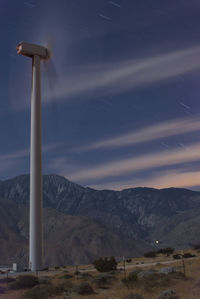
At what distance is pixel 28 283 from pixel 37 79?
→ 39.2m

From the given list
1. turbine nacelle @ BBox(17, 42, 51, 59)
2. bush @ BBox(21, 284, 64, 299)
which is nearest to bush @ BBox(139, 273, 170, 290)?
bush @ BBox(21, 284, 64, 299)

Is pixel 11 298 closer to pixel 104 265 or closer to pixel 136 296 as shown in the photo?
pixel 136 296

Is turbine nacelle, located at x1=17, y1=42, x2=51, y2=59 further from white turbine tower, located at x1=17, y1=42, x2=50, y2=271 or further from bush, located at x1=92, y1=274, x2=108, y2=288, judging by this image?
bush, located at x1=92, y1=274, x2=108, y2=288

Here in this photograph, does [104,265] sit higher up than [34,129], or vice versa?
[34,129]

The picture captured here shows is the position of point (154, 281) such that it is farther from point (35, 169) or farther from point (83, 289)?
point (35, 169)

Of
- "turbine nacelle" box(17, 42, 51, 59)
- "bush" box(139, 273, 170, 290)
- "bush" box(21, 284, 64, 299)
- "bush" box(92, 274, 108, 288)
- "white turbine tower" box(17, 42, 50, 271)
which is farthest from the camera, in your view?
"turbine nacelle" box(17, 42, 51, 59)

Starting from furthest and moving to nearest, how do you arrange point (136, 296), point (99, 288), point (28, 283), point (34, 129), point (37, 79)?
point (37, 79), point (34, 129), point (28, 283), point (99, 288), point (136, 296)

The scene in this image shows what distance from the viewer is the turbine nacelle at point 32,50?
64375 millimetres

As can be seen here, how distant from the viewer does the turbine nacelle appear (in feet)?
211

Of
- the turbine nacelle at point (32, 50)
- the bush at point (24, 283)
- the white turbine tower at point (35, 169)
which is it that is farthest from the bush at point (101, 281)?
the turbine nacelle at point (32, 50)

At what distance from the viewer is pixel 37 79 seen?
64125 mm

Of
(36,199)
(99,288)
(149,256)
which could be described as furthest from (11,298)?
(149,256)

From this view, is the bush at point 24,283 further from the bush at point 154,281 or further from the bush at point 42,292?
the bush at point 154,281

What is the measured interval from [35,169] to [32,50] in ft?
74.5
